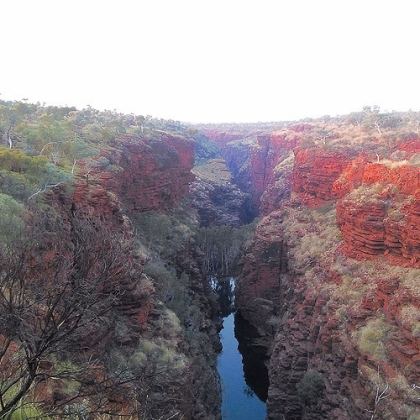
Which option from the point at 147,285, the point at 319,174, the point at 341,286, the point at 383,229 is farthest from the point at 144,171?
the point at 383,229

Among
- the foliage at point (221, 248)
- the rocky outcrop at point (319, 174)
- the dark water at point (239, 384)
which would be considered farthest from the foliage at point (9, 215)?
the foliage at point (221, 248)

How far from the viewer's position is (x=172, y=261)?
3284 centimetres

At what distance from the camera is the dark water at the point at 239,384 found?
2759 cm

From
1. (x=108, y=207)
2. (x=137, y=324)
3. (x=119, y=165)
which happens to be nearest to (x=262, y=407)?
(x=137, y=324)

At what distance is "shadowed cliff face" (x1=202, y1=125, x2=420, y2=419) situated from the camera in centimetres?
1738

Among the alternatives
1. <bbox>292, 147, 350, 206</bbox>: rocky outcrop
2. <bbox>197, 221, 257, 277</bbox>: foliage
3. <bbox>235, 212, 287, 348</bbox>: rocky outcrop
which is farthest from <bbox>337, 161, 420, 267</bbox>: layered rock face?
<bbox>197, 221, 257, 277</bbox>: foliage

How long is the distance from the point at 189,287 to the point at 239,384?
747 centimetres

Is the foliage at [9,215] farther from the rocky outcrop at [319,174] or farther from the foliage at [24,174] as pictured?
the rocky outcrop at [319,174]

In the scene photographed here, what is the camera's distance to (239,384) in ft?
100

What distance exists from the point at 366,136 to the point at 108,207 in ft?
90.8

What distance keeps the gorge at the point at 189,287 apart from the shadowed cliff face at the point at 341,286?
0.09m

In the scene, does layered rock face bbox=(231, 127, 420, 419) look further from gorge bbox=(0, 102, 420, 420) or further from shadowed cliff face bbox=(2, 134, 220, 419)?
shadowed cliff face bbox=(2, 134, 220, 419)

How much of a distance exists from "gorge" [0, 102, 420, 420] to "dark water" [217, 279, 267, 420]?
158 millimetres

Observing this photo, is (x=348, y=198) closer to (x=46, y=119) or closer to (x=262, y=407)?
(x=262, y=407)
